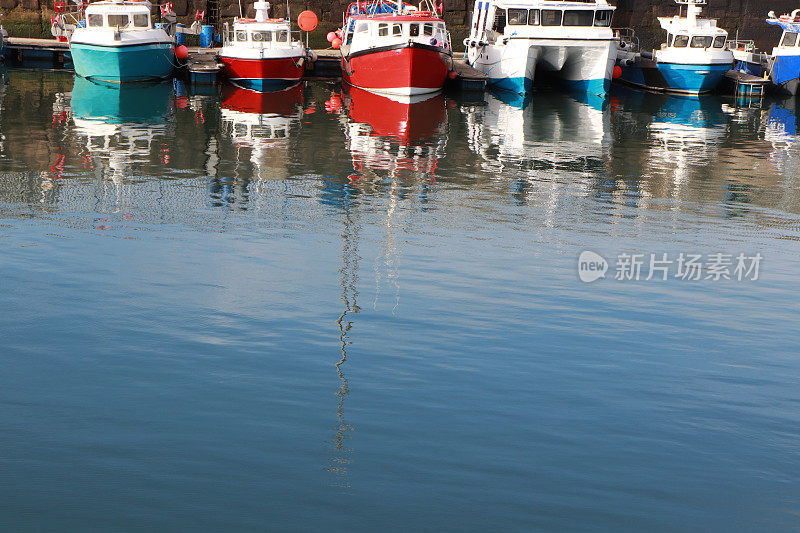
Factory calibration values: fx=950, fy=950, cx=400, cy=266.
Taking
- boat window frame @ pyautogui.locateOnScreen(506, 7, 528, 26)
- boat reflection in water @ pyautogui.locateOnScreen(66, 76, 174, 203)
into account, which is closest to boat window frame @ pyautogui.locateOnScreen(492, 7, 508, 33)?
boat window frame @ pyautogui.locateOnScreen(506, 7, 528, 26)

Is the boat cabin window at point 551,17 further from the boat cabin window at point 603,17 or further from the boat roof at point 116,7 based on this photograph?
the boat roof at point 116,7

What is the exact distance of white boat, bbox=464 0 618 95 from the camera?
1268 inches

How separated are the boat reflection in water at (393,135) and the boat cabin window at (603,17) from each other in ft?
19.9

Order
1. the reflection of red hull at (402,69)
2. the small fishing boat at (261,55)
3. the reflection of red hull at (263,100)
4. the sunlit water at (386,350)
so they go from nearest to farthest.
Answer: the sunlit water at (386,350)
the reflection of red hull at (263,100)
the reflection of red hull at (402,69)
the small fishing boat at (261,55)

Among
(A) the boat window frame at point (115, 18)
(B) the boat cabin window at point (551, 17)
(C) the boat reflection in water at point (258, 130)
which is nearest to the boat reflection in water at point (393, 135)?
(C) the boat reflection in water at point (258, 130)

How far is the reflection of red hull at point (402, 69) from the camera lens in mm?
29719

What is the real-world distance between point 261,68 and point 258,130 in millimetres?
9700

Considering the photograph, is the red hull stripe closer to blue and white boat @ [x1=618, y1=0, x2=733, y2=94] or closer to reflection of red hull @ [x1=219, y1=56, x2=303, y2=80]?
reflection of red hull @ [x1=219, y1=56, x2=303, y2=80]

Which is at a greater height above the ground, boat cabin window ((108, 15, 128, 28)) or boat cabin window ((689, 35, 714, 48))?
boat cabin window ((689, 35, 714, 48))

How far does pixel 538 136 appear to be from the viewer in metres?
23.1

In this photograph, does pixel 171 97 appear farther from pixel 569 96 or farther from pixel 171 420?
pixel 171 420

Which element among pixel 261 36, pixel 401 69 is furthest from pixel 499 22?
pixel 261 36

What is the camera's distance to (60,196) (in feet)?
47.3

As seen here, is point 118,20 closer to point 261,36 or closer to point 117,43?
point 117,43
